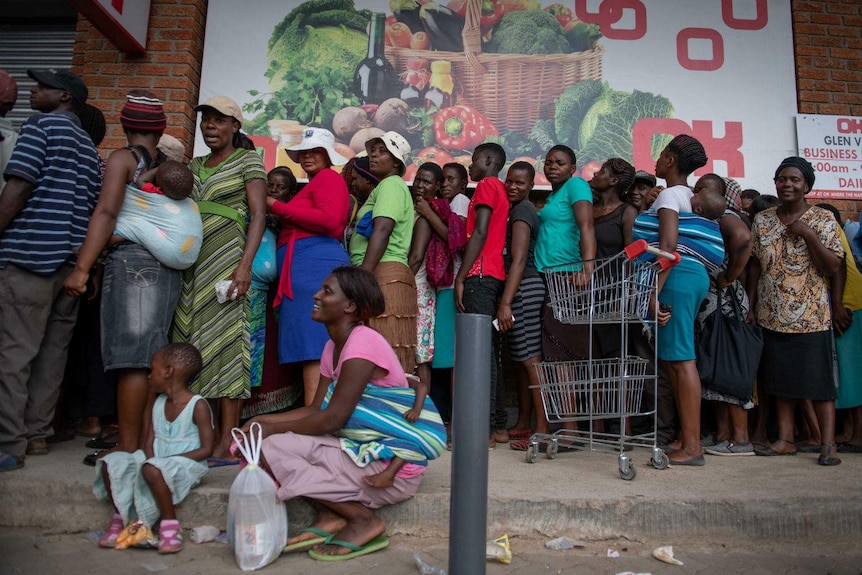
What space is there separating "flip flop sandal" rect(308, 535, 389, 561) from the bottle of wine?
4.02m

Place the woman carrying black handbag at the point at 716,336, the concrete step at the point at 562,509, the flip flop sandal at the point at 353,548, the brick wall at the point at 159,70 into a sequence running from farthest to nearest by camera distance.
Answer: the brick wall at the point at 159,70 → the woman carrying black handbag at the point at 716,336 → the concrete step at the point at 562,509 → the flip flop sandal at the point at 353,548

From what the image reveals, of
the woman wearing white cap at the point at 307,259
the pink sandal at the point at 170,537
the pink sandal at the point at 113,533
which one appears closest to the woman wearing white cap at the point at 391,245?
the woman wearing white cap at the point at 307,259

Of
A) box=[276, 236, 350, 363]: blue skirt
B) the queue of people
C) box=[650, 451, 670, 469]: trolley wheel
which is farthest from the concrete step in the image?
box=[276, 236, 350, 363]: blue skirt

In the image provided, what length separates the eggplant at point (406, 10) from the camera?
20.0 feet

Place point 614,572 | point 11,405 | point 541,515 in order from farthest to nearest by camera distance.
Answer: point 11,405, point 541,515, point 614,572

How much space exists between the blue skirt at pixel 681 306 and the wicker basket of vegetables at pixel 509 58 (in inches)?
95.6

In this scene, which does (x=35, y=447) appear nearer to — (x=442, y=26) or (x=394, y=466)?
(x=394, y=466)

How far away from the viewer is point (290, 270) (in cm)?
406

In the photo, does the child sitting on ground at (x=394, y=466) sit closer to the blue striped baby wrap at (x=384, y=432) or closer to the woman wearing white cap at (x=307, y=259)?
the blue striped baby wrap at (x=384, y=432)

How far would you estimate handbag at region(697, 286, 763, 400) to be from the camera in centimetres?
431

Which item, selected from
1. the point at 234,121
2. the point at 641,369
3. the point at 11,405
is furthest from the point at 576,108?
the point at 11,405

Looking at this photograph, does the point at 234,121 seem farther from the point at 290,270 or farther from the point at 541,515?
the point at 541,515

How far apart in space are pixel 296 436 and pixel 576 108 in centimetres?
420

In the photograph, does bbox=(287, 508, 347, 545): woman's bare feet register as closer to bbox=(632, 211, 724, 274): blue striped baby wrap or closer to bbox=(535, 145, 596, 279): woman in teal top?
bbox=(535, 145, 596, 279): woman in teal top
